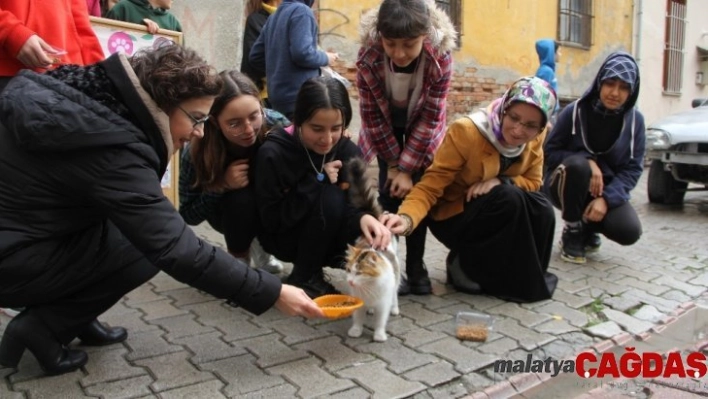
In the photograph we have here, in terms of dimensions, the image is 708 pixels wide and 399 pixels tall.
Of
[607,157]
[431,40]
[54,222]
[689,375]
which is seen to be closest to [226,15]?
[431,40]

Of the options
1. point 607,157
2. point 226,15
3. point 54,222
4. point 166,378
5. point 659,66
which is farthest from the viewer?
point 659,66

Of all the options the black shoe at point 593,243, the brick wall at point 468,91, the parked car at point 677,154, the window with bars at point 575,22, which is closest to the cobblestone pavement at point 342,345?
the black shoe at point 593,243

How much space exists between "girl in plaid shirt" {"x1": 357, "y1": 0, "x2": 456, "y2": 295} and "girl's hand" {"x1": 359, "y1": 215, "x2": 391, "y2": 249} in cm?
61

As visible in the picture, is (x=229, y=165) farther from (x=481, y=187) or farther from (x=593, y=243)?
(x=593, y=243)

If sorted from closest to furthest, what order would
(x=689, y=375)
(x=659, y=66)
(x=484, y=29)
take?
1. (x=689, y=375)
2. (x=484, y=29)
3. (x=659, y=66)

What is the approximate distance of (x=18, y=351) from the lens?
2.09 meters

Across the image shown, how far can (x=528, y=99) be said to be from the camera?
9.50 ft

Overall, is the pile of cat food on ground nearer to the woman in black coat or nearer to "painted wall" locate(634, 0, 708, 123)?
the woman in black coat

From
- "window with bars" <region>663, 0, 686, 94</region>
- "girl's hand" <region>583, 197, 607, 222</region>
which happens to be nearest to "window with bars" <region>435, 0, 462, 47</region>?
"girl's hand" <region>583, 197, 607, 222</region>

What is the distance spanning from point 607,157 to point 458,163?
4.95 feet

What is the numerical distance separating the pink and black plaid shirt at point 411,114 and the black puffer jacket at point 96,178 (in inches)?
62.8

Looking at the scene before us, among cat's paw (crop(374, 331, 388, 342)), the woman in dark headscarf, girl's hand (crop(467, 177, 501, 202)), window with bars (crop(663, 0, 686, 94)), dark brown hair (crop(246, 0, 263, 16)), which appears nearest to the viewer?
cat's paw (crop(374, 331, 388, 342))

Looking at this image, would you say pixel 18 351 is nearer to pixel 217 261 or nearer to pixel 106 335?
pixel 106 335

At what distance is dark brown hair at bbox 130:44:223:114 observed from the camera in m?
1.87
